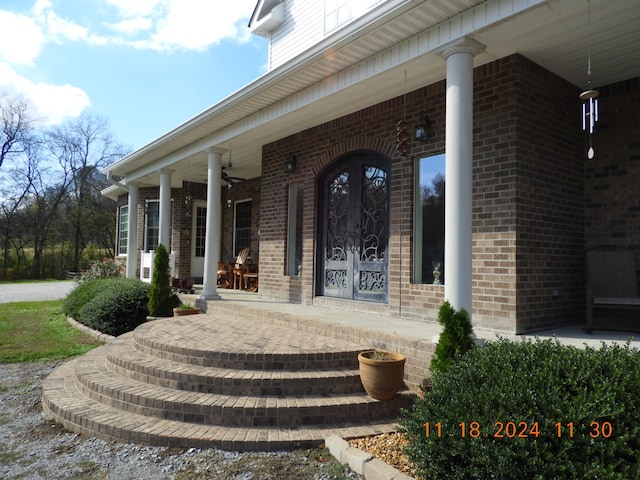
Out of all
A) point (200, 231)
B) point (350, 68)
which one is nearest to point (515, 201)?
point (350, 68)

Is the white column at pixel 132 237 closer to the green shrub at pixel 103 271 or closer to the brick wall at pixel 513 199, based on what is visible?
the green shrub at pixel 103 271

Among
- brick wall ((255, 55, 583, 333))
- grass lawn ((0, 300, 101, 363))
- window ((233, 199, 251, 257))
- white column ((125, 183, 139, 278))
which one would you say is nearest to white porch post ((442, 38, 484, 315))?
brick wall ((255, 55, 583, 333))

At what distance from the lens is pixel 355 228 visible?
6965 mm

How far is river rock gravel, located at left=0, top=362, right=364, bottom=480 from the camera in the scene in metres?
2.99

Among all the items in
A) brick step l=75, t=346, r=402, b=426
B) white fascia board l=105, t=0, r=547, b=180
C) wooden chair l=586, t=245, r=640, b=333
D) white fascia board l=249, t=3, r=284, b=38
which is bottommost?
brick step l=75, t=346, r=402, b=426

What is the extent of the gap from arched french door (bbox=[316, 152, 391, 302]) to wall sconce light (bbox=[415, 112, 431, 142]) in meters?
0.88

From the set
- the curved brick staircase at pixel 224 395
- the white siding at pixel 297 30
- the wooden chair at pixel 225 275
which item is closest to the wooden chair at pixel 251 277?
the wooden chair at pixel 225 275

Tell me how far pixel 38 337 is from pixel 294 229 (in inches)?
193

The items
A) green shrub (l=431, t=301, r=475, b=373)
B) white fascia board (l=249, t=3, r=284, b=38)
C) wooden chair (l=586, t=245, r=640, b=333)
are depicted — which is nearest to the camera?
green shrub (l=431, t=301, r=475, b=373)

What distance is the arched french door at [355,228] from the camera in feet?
21.5

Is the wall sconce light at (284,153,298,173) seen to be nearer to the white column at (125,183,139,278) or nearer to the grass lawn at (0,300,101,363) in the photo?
the grass lawn at (0,300,101,363)

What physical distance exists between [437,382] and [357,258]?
158 inches

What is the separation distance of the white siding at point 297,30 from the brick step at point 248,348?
6614mm

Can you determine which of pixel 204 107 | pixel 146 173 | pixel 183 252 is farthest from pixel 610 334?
pixel 183 252
